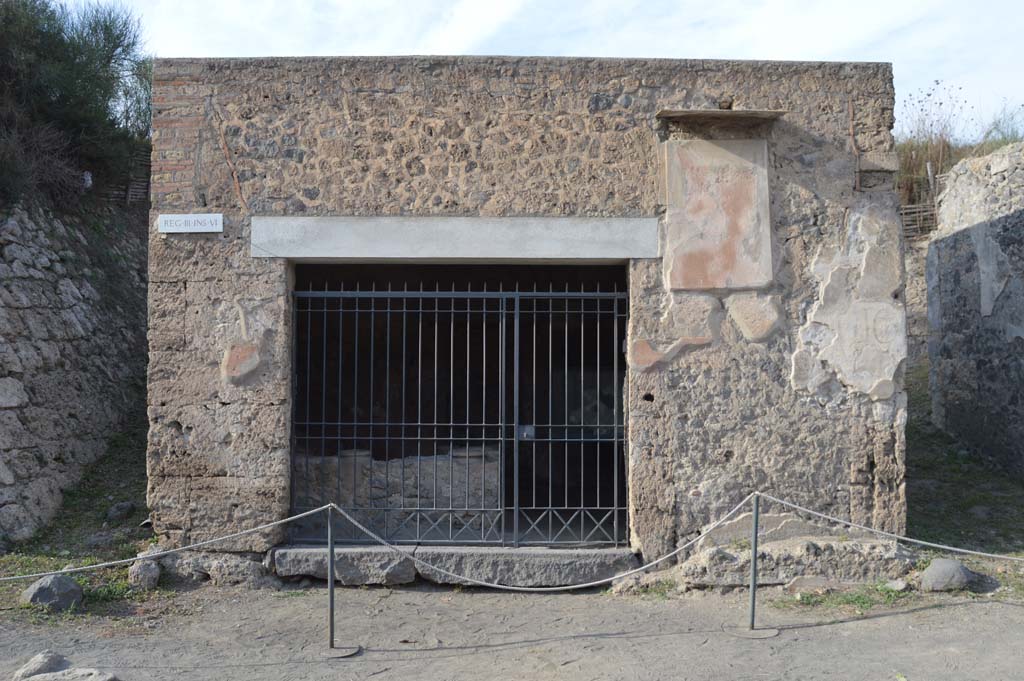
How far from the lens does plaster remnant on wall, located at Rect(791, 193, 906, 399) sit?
5.87m

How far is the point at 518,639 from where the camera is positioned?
5.09 m

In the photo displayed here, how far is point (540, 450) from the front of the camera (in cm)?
843

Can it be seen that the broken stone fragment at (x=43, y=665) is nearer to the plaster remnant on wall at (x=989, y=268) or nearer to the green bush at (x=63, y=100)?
the green bush at (x=63, y=100)

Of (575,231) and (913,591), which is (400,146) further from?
(913,591)

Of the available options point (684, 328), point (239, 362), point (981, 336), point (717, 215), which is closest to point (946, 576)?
point (684, 328)

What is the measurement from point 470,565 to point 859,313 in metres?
3.10

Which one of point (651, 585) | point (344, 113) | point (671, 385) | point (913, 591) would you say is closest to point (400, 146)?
point (344, 113)

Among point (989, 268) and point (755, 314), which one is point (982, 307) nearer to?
point (989, 268)

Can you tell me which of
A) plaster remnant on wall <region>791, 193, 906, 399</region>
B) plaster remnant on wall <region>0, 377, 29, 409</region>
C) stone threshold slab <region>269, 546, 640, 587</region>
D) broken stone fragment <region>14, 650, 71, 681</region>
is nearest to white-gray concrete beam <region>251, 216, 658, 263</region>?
plaster remnant on wall <region>791, 193, 906, 399</region>

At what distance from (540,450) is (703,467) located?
2740 mm

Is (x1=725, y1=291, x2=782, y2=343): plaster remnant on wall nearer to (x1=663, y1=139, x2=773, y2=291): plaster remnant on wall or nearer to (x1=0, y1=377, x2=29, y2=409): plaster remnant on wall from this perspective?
(x1=663, y1=139, x2=773, y2=291): plaster remnant on wall

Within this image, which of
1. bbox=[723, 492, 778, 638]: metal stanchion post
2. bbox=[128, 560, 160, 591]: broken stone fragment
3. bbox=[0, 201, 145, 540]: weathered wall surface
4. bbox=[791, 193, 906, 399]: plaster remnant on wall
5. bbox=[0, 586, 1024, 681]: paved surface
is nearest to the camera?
bbox=[0, 586, 1024, 681]: paved surface

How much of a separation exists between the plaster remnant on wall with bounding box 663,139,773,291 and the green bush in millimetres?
6563

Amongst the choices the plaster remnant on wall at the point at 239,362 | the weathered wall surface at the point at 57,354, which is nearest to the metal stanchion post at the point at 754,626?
the plaster remnant on wall at the point at 239,362
